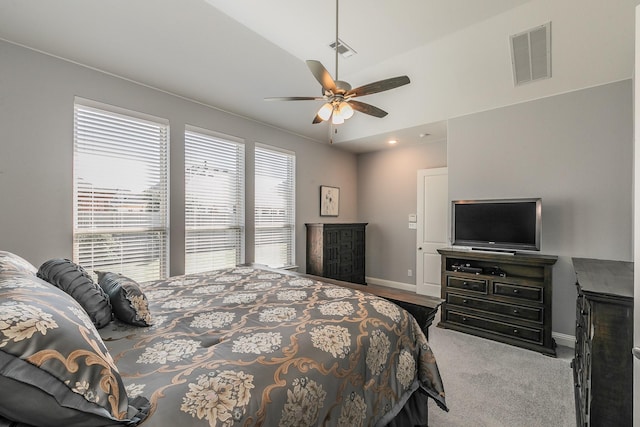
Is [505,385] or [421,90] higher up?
[421,90]

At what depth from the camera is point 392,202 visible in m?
5.48

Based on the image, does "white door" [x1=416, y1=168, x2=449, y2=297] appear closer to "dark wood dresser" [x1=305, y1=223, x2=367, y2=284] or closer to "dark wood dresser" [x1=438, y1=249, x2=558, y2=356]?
"dark wood dresser" [x1=305, y1=223, x2=367, y2=284]

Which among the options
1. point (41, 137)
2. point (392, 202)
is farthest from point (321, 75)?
point (392, 202)

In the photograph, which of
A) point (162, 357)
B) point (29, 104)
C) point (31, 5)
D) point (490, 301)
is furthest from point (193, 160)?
point (490, 301)

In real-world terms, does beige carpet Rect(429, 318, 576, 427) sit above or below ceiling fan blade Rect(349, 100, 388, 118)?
below

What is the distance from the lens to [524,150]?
3379mm

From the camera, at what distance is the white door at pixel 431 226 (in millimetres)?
4738

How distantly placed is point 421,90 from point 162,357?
396cm

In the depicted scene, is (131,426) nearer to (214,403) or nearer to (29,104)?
(214,403)

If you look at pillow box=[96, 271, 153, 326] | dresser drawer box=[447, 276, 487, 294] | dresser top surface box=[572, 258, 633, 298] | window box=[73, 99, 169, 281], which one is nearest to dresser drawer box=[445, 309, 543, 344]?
dresser drawer box=[447, 276, 487, 294]

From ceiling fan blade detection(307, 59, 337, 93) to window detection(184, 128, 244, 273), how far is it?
2174 mm

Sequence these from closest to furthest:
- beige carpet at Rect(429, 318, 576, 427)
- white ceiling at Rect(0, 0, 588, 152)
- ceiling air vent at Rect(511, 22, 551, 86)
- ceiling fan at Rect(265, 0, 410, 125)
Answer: beige carpet at Rect(429, 318, 576, 427)
ceiling fan at Rect(265, 0, 410, 125)
white ceiling at Rect(0, 0, 588, 152)
ceiling air vent at Rect(511, 22, 551, 86)

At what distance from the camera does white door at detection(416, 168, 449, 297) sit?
474cm

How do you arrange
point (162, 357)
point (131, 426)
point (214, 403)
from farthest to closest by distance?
1. point (162, 357)
2. point (214, 403)
3. point (131, 426)
